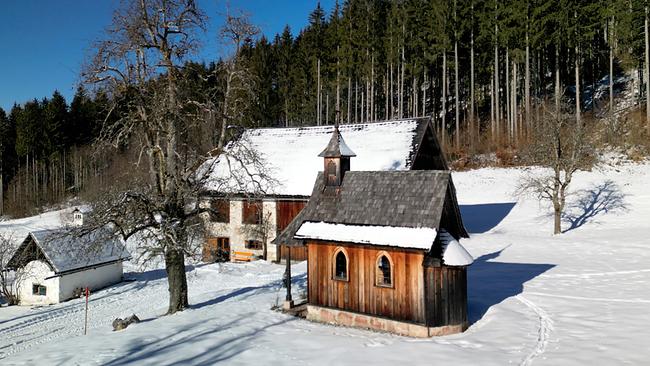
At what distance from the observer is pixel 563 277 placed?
2066 cm

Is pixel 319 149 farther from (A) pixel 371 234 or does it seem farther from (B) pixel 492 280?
(A) pixel 371 234

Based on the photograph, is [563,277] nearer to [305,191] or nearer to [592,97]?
[305,191]

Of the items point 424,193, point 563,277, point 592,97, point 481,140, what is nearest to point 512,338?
point 424,193

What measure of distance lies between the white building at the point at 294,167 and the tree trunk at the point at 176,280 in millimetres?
8617

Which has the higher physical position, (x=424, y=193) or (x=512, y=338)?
(x=424, y=193)

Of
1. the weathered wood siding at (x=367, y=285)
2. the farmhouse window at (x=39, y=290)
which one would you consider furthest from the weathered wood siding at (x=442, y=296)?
the farmhouse window at (x=39, y=290)

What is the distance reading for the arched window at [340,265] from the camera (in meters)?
16.1

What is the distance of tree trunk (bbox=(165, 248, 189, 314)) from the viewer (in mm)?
18047

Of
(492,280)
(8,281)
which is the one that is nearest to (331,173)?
(492,280)

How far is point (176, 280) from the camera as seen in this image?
18.2m

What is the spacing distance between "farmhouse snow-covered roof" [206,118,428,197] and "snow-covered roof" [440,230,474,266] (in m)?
12.2

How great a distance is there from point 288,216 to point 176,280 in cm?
1146

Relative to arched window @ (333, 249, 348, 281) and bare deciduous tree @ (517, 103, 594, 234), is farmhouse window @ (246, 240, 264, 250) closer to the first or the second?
arched window @ (333, 249, 348, 281)

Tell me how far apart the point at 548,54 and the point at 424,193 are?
4955 cm
